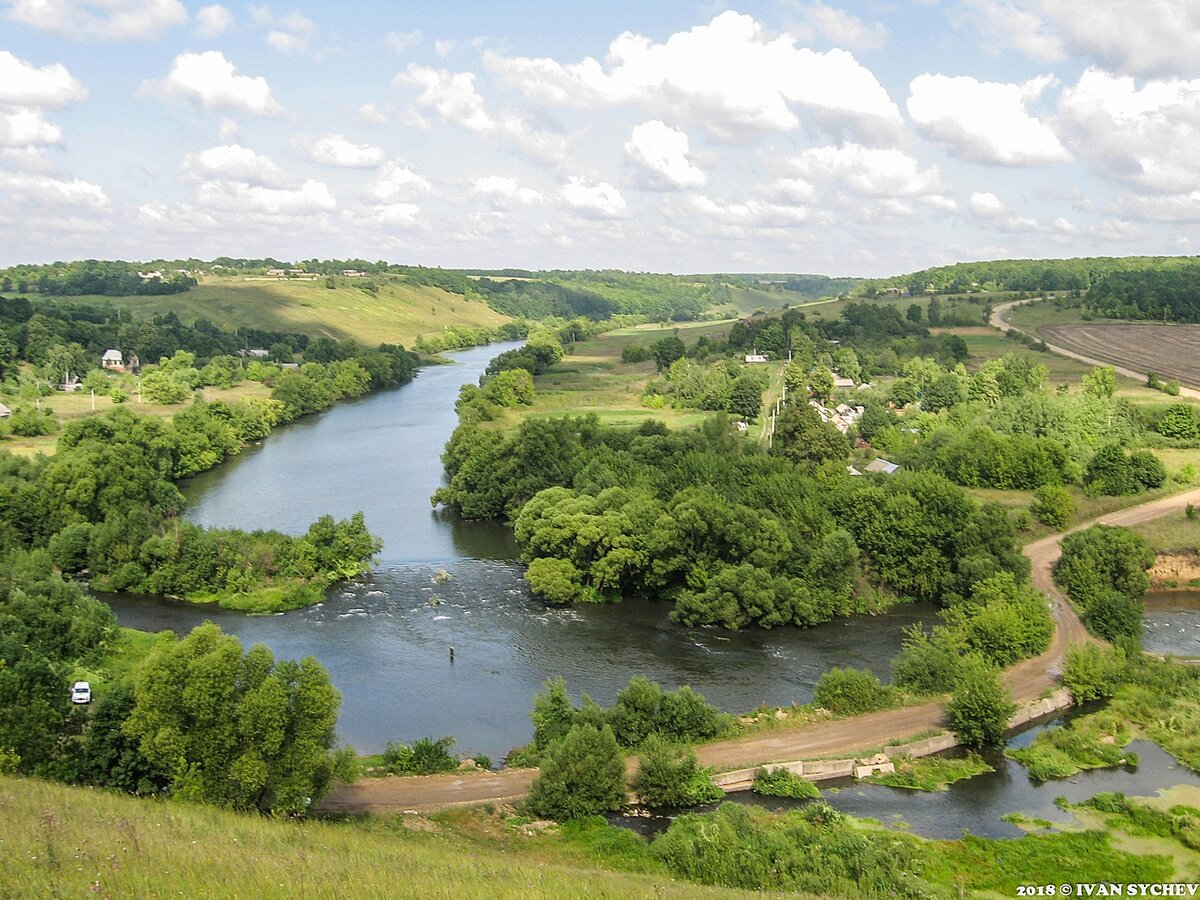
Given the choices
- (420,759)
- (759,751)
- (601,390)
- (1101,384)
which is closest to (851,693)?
(759,751)

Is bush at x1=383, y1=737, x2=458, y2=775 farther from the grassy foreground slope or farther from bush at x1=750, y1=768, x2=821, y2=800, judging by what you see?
bush at x1=750, y1=768, x2=821, y2=800

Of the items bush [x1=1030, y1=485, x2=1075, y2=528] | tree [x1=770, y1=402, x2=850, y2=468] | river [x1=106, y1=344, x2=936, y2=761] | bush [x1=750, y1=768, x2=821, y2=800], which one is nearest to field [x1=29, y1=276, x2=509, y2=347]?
river [x1=106, y1=344, x2=936, y2=761]

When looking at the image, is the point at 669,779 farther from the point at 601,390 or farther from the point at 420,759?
the point at 601,390

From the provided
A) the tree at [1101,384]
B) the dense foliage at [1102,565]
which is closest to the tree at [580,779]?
the dense foliage at [1102,565]

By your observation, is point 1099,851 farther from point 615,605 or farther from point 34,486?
point 34,486

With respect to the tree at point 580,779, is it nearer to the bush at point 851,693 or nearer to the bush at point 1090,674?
the bush at point 851,693
